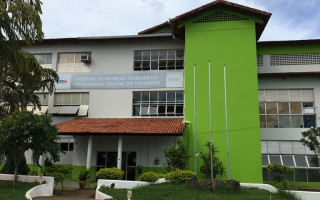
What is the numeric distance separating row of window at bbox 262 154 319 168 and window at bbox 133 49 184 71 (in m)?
8.76

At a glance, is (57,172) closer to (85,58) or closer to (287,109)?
(85,58)

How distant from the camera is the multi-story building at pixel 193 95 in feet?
63.7

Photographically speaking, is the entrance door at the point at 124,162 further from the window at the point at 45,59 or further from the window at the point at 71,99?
the window at the point at 45,59

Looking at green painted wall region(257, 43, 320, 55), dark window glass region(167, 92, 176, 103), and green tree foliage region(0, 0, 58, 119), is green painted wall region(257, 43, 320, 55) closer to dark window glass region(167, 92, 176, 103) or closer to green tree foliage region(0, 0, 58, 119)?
dark window glass region(167, 92, 176, 103)

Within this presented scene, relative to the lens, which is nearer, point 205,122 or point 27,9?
point 27,9

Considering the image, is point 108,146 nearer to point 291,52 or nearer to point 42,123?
point 42,123

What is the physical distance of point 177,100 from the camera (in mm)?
21594

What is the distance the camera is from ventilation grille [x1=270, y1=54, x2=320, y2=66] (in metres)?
22.0

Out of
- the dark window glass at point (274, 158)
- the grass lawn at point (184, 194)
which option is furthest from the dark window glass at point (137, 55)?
the dark window glass at point (274, 158)

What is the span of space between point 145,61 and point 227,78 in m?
6.22

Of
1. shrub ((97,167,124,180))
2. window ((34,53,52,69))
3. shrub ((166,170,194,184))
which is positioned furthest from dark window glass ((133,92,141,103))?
shrub ((166,170,194,184))

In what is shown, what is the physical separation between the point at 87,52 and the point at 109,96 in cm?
413

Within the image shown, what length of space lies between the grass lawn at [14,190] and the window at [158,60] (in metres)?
11.2

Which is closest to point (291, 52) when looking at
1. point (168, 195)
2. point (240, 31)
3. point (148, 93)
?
point (240, 31)
